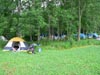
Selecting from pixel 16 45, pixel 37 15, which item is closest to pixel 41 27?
pixel 37 15

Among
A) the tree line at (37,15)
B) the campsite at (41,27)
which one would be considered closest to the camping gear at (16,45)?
the campsite at (41,27)

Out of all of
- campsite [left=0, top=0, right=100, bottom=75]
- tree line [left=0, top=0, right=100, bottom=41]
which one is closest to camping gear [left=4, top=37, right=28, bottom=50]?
campsite [left=0, top=0, right=100, bottom=75]

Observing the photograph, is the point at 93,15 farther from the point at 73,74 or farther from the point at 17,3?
the point at 73,74

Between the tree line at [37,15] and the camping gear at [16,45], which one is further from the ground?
the tree line at [37,15]

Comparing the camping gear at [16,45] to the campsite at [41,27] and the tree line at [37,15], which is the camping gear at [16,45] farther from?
the tree line at [37,15]

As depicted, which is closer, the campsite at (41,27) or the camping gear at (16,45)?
the campsite at (41,27)

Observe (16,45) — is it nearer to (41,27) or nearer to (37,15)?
(41,27)

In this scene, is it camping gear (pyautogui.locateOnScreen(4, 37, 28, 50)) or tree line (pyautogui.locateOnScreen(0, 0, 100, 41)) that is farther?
tree line (pyautogui.locateOnScreen(0, 0, 100, 41))

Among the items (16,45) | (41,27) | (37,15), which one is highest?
(37,15)

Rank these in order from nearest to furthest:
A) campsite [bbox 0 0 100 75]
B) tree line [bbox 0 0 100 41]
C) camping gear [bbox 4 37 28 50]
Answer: campsite [bbox 0 0 100 75]
camping gear [bbox 4 37 28 50]
tree line [bbox 0 0 100 41]

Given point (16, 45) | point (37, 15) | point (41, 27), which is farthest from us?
point (41, 27)

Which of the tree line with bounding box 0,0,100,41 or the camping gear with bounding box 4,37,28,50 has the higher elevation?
the tree line with bounding box 0,0,100,41

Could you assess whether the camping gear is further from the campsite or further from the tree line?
the tree line

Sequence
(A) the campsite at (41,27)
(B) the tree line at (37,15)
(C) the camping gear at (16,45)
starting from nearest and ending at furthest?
(A) the campsite at (41,27) → (C) the camping gear at (16,45) → (B) the tree line at (37,15)
